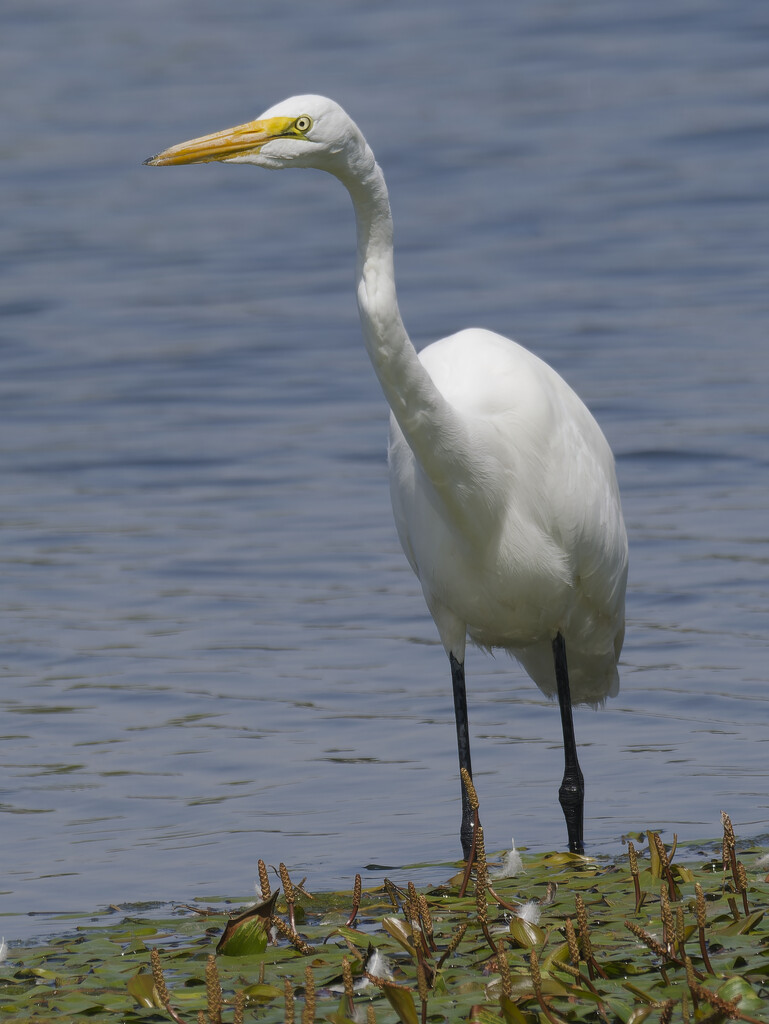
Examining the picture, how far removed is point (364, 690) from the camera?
7.30 metres

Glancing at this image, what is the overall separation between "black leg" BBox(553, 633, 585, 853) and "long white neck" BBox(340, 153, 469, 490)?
4.09ft

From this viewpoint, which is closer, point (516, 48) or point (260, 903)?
point (260, 903)

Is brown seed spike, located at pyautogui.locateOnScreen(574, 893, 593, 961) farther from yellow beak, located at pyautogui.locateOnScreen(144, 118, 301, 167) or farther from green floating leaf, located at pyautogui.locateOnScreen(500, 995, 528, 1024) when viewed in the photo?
yellow beak, located at pyautogui.locateOnScreen(144, 118, 301, 167)

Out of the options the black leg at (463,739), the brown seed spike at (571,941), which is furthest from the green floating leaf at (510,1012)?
the black leg at (463,739)

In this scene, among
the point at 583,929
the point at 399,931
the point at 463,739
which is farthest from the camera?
the point at 463,739

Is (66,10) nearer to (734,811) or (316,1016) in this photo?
(734,811)

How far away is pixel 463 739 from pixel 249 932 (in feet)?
4.81

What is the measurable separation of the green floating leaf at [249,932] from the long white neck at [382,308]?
1304 millimetres

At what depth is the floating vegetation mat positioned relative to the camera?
354 cm

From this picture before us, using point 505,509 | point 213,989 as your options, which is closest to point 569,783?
point 505,509

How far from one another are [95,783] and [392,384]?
8.28 feet

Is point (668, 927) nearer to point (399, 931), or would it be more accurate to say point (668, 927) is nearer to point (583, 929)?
point (583, 929)

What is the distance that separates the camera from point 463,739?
5.56 meters

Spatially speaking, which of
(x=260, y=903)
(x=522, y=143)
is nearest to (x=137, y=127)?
(x=522, y=143)
